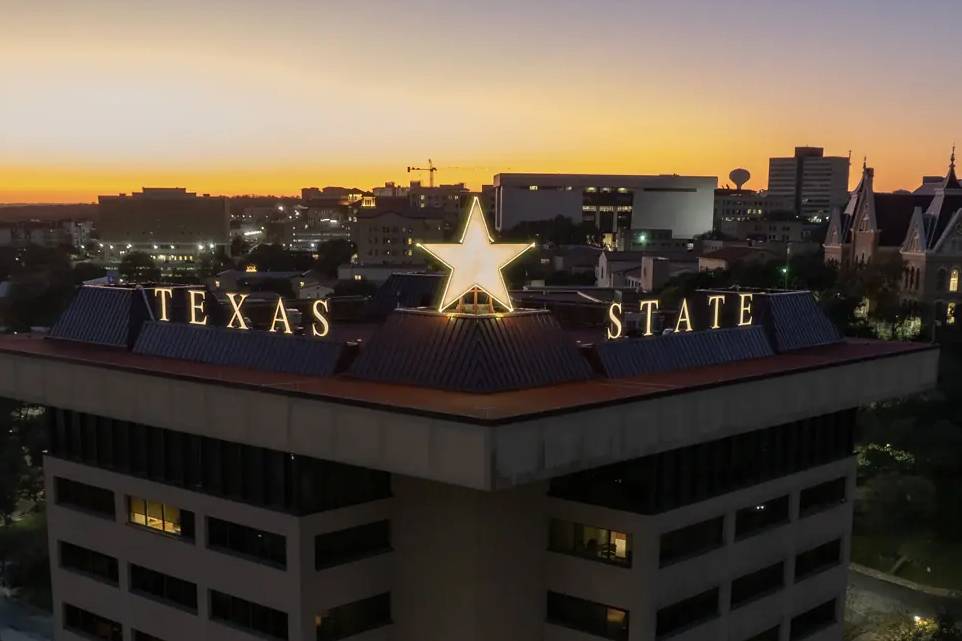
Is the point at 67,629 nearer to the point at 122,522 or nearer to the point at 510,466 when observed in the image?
the point at 122,522

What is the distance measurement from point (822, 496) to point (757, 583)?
612cm

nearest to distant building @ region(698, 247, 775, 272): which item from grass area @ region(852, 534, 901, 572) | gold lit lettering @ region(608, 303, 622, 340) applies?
grass area @ region(852, 534, 901, 572)

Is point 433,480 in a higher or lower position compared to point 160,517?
higher

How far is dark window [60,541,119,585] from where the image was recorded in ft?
126

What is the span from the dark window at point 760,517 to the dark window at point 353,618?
14267 mm

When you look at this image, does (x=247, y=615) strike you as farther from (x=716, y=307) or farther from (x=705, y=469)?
(x=716, y=307)

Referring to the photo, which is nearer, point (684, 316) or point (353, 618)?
point (353, 618)

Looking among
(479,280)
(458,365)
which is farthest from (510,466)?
(479,280)

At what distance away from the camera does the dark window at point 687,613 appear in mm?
33281

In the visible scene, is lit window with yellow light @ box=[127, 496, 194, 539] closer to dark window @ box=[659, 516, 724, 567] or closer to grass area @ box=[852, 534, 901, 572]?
dark window @ box=[659, 516, 724, 567]

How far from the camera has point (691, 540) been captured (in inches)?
1346

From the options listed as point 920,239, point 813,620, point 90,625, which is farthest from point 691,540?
point 920,239

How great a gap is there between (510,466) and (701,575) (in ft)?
41.7

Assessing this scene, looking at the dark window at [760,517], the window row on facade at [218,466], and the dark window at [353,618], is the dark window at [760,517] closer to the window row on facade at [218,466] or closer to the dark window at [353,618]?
the dark window at [353,618]
